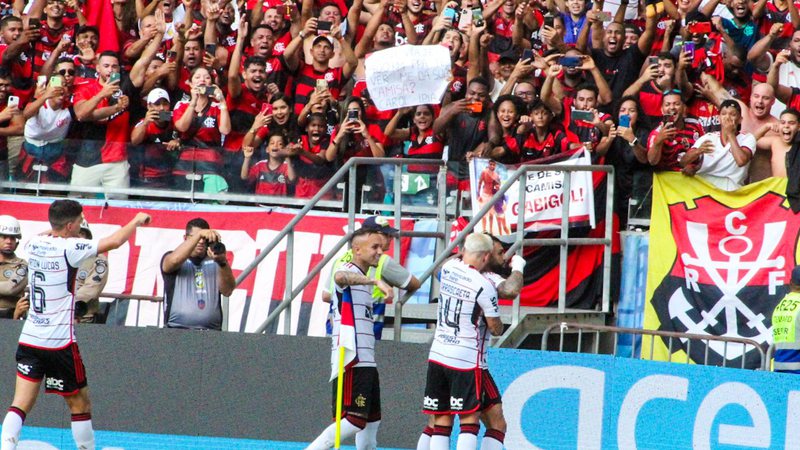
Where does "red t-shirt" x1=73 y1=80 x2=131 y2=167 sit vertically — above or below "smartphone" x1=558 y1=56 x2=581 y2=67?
below

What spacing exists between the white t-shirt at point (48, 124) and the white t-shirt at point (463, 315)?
556 cm

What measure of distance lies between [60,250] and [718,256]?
18.8 ft

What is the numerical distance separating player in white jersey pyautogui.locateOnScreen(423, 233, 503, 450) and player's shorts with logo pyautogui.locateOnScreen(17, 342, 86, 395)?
110 inches

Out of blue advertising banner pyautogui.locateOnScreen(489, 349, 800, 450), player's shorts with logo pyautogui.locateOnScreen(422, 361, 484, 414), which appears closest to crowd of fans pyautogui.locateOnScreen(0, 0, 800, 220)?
blue advertising banner pyautogui.locateOnScreen(489, 349, 800, 450)

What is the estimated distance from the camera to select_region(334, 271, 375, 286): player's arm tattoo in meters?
10.4

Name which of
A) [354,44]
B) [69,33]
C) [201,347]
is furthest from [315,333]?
[69,33]

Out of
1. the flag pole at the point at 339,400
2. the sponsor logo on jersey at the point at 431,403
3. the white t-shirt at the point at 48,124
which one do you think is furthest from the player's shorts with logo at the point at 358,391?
the white t-shirt at the point at 48,124

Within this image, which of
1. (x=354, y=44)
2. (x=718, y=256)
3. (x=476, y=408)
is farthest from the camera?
(x=354, y=44)

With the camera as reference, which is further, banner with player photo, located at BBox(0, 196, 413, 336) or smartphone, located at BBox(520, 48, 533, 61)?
smartphone, located at BBox(520, 48, 533, 61)

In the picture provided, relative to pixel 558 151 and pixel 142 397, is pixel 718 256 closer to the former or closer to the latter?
pixel 558 151

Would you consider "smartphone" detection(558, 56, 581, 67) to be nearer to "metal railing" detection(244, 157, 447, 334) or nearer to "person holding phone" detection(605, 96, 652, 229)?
"person holding phone" detection(605, 96, 652, 229)

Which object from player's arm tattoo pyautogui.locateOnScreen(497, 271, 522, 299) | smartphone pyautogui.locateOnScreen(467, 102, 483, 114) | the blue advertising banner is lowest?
the blue advertising banner

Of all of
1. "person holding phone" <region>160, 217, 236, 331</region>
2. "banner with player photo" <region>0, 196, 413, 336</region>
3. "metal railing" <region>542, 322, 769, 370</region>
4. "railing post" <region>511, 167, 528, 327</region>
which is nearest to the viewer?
"metal railing" <region>542, 322, 769, 370</region>

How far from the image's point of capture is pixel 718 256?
12203 millimetres
